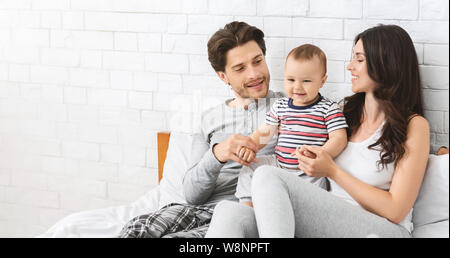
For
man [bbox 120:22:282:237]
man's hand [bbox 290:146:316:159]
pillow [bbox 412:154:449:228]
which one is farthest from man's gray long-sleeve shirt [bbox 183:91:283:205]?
pillow [bbox 412:154:449:228]

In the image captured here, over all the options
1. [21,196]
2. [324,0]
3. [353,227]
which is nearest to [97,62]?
[21,196]

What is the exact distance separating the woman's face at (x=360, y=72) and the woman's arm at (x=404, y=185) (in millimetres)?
150

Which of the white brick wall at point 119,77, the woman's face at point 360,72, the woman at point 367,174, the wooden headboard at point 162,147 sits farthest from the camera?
the wooden headboard at point 162,147

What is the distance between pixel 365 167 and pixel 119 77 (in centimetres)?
94

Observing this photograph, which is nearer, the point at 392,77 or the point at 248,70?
the point at 392,77

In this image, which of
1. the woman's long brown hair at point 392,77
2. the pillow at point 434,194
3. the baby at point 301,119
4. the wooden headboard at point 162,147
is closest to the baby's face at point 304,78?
the baby at point 301,119

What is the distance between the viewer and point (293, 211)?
124 centimetres

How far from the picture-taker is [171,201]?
162 centimetres

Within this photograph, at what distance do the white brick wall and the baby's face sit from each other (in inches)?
6.5

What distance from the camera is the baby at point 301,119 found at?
1.36 metres

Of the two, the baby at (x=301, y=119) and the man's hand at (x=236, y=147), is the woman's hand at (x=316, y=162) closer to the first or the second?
the baby at (x=301, y=119)

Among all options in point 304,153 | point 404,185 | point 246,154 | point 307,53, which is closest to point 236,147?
point 246,154

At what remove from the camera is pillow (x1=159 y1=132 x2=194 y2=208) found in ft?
5.37

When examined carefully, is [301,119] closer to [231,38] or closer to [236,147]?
[236,147]
